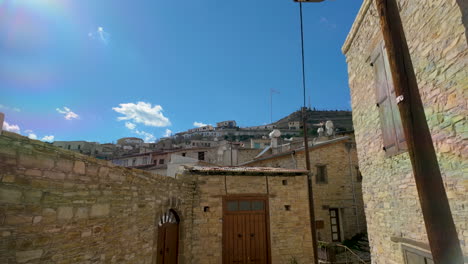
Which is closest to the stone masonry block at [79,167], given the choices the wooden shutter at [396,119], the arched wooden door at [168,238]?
the arched wooden door at [168,238]

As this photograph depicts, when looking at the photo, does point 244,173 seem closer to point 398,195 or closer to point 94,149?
point 398,195

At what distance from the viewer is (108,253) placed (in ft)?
14.6

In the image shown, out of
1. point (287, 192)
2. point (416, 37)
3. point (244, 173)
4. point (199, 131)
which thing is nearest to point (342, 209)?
point (287, 192)

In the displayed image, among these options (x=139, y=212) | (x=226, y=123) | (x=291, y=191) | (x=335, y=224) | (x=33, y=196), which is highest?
(x=226, y=123)

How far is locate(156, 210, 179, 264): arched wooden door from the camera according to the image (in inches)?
274

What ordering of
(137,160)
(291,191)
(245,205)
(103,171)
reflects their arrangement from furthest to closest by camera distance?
(137,160)
(291,191)
(245,205)
(103,171)

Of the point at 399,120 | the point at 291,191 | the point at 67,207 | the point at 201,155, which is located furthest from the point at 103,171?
the point at 201,155

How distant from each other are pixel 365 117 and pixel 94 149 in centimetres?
5136

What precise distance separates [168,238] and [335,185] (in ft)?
37.8

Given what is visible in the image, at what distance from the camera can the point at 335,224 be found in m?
15.2

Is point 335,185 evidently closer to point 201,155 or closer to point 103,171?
point 103,171

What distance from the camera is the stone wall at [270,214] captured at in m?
8.79

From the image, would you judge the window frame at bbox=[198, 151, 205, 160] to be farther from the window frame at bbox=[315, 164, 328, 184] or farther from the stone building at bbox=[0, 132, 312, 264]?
the stone building at bbox=[0, 132, 312, 264]

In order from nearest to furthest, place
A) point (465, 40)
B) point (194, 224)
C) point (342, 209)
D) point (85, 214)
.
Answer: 1. point (465, 40)
2. point (85, 214)
3. point (194, 224)
4. point (342, 209)
